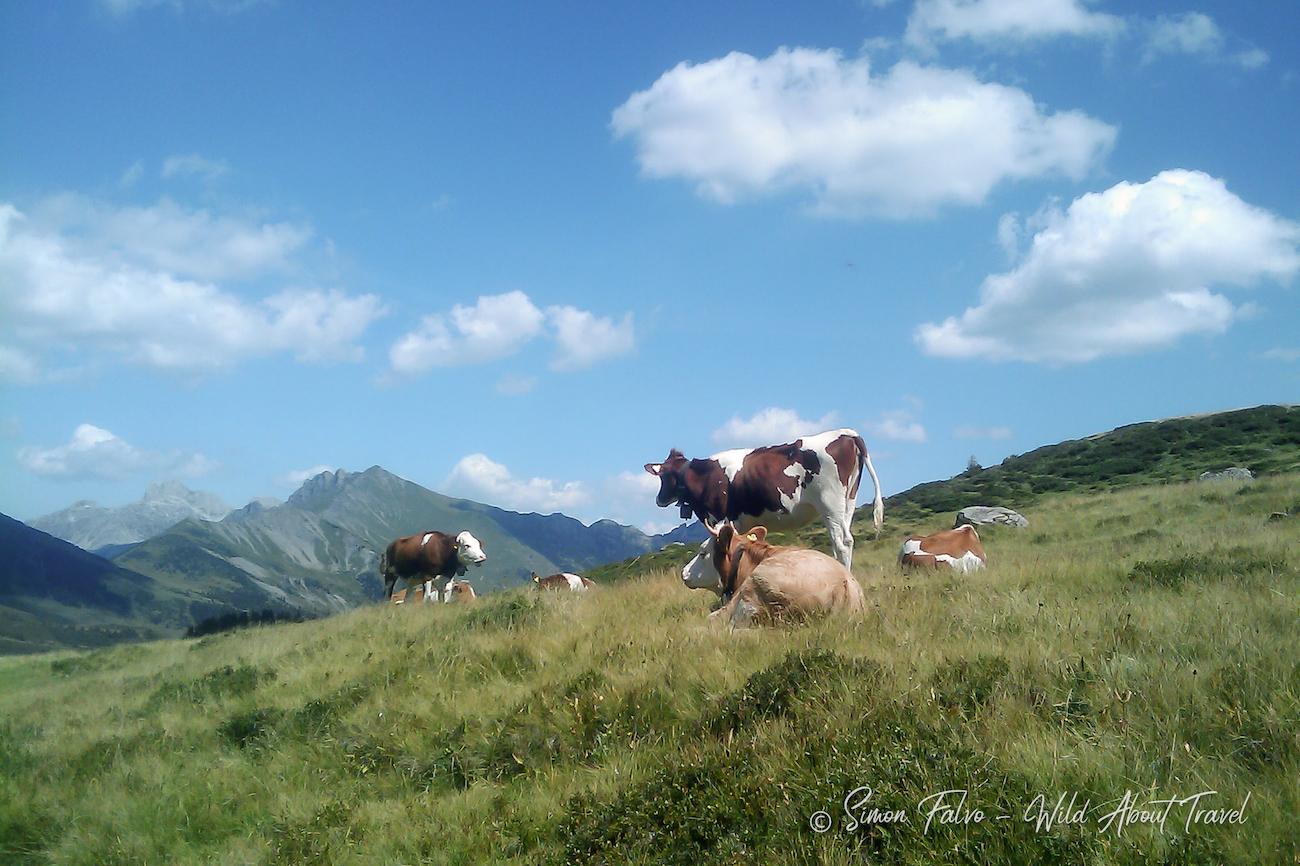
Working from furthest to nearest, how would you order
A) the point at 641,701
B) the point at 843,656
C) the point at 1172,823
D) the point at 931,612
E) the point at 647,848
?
the point at 931,612 < the point at 641,701 < the point at 843,656 < the point at 647,848 < the point at 1172,823

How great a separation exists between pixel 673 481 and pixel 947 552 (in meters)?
5.17

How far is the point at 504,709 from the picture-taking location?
693 cm

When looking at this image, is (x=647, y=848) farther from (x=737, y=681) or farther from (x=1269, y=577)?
(x=1269, y=577)

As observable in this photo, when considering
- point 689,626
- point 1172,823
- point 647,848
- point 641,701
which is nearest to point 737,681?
point 641,701

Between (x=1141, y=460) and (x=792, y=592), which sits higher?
(x=792, y=592)

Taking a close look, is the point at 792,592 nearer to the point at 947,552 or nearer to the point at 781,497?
the point at 781,497

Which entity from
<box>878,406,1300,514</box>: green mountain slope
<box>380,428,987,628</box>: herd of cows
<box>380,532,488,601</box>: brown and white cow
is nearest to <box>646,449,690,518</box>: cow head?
<box>380,428,987,628</box>: herd of cows

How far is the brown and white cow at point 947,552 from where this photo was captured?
44.3ft

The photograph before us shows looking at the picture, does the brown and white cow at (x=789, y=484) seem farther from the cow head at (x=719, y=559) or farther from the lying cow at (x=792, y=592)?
the lying cow at (x=792, y=592)

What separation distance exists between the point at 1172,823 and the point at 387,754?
5.83 m

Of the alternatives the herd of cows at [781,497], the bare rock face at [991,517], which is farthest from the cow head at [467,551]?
the bare rock face at [991,517]

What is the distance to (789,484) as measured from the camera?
14375mm

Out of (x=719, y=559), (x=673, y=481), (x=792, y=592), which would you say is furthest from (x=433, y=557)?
(x=792, y=592)

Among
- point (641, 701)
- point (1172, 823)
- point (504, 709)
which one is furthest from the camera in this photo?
point (504, 709)
